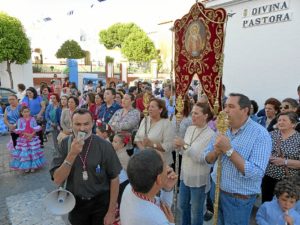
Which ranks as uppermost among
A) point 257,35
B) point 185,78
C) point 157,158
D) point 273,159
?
point 257,35

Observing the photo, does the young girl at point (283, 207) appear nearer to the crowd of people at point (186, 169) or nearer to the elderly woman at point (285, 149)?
the crowd of people at point (186, 169)

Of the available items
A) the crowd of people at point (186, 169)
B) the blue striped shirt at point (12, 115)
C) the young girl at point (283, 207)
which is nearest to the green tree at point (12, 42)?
the blue striped shirt at point (12, 115)

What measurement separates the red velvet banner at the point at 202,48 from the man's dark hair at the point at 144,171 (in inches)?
79.1

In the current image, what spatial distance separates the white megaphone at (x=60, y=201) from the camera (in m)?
2.62

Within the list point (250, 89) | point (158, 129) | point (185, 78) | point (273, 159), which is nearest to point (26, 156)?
point (158, 129)

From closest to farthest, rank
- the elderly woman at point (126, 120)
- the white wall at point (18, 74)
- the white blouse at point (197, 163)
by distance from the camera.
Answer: the white blouse at point (197, 163)
the elderly woman at point (126, 120)
the white wall at point (18, 74)

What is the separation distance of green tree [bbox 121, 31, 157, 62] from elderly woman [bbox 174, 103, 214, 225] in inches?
1235

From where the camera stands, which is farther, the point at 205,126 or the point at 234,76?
the point at 234,76

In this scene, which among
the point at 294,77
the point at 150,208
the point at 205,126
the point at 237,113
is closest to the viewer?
the point at 150,208

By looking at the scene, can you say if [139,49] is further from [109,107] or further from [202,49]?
[202,49]

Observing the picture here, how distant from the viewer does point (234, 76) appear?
938cm

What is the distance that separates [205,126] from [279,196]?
112 cm

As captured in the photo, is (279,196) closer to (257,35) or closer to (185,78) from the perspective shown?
(185,78)

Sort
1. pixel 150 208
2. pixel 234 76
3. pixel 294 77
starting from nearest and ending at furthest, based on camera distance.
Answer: pixel 150 208 < pixel 294 77 < pixel 234 76
